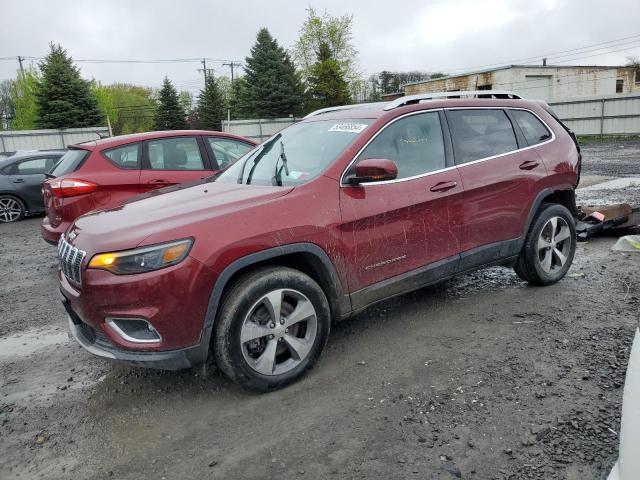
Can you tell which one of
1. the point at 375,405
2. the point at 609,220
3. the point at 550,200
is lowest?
the point at 375,405

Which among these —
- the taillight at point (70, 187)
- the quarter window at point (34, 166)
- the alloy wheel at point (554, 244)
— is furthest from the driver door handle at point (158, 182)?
the quarter window at point (34, 166)

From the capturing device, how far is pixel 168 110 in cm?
4584

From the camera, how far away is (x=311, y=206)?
10.6 ft

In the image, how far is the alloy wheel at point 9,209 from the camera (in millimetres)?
10719

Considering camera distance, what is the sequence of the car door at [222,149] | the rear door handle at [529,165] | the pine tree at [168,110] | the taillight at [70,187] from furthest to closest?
1. the pine tree at [168,110]
2. the car door at [222,149]
3. the taillight at [70,187]
4. the rear door handle at [529,165]

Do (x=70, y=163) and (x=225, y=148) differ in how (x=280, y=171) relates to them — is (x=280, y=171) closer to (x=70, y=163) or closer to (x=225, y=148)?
(x=225, y=148)

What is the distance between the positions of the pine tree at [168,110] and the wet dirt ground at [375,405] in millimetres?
44304

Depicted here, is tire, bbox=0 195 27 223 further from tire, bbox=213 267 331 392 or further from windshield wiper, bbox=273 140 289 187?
tire, bbox=213 267 331 392

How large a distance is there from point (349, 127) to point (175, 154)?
11.7ft

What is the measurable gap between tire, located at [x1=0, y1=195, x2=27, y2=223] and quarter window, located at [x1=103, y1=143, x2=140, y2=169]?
5.88 meters

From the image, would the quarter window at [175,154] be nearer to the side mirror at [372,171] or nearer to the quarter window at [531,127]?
the side mirror at [372,171]

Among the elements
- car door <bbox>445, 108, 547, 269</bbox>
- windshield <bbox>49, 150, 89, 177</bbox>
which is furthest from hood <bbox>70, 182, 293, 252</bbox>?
windshield <bbox>49, 150, 89, 177</bbox>

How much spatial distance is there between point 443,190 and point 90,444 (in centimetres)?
288

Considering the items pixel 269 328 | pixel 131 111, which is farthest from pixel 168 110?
pixel 269 328
